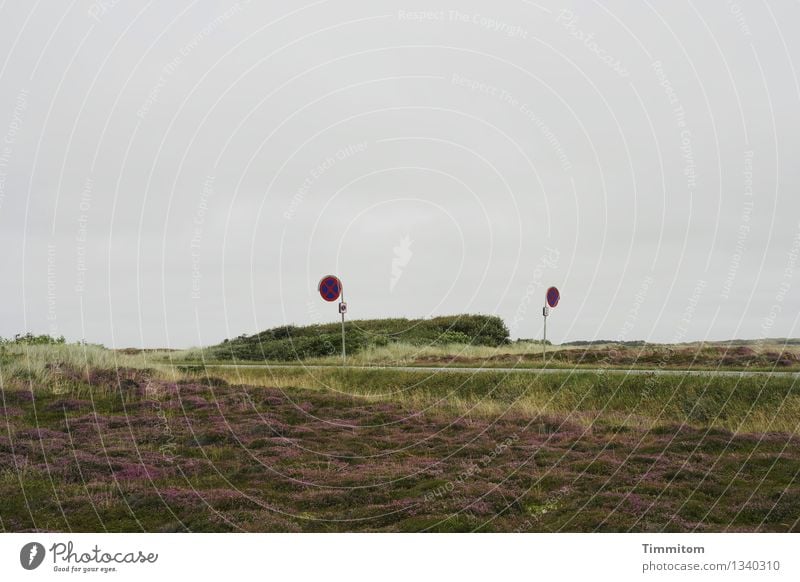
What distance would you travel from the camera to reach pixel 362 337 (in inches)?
2272

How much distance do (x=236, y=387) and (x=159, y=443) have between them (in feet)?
28.3

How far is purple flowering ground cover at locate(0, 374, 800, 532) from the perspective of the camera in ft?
44.9

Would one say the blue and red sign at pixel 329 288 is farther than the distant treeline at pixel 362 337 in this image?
No

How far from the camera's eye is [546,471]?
54.4ft

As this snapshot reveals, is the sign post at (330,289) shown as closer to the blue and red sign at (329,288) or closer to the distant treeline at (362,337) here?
the blue and red sign at (329,288)

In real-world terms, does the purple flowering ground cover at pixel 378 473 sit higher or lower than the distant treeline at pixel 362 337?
lower

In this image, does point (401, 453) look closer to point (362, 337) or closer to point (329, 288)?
point (329, 288)

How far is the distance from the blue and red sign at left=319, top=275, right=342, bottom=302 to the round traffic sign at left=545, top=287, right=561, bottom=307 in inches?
407

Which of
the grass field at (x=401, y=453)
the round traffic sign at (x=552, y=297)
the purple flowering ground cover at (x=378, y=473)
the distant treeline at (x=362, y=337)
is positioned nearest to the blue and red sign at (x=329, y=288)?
the grass field at (x=401, y=453)

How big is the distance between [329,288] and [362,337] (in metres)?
22.7

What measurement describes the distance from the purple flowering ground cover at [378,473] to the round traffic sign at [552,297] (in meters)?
11.1

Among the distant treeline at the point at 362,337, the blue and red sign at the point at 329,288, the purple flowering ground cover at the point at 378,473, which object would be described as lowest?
the purple flowering ground cover at the point at 378,473

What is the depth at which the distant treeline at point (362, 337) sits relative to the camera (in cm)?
5566
